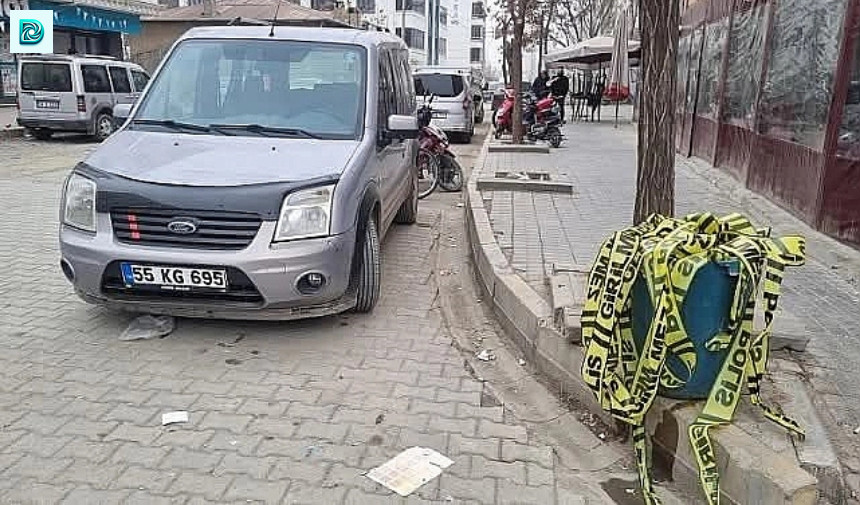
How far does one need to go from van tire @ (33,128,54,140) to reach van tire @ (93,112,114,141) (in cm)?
109

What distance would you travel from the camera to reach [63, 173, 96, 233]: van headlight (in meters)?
4.25

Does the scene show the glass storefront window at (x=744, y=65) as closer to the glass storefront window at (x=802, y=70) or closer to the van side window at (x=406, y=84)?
the glass storefront window at (x=802, y=70)

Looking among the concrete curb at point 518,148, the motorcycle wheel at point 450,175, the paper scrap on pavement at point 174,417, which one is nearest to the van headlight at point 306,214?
the paper scrap on pavement at point 174,417

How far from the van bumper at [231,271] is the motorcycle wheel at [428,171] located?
19.5 feet

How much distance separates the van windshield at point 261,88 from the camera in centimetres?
511

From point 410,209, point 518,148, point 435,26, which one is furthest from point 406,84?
point 435,26

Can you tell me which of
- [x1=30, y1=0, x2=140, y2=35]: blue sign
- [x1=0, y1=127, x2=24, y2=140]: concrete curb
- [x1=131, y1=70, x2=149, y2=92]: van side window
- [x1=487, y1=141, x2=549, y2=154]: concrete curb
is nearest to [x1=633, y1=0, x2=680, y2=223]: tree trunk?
[x1=487, y1=141, x2=549, y2=154]: concrete curb

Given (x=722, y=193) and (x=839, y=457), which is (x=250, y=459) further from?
(x=722, y=193)

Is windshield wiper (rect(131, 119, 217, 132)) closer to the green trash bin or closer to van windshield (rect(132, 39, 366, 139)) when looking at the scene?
van windshield (rect(132, 39, 366, 139))

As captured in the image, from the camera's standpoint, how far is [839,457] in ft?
9.55

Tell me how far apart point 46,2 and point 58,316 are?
2503 centimetres

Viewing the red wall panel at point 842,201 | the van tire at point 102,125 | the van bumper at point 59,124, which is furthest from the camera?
the van tire at point 102,125

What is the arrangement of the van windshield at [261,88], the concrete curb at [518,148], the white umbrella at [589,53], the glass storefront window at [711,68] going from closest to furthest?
the van windshield at [261,88] < the glass storefront window at [711,68] < the concrete curb at [518,148] < the white umbrella at [589,53]

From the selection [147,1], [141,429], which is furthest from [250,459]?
[147,1]
